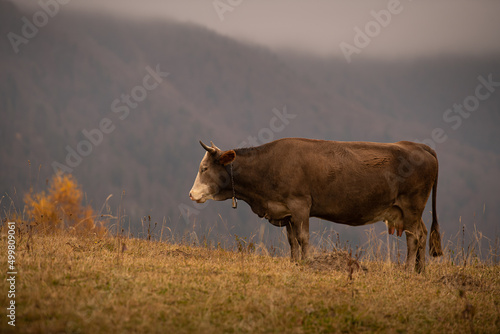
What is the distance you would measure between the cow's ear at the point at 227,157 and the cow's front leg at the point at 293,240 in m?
1.86

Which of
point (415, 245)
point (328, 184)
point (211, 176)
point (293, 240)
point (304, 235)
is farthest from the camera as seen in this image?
point (211, 176)

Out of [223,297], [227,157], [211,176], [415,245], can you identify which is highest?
[227,157]

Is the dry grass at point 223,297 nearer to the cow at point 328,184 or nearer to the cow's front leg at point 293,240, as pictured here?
the cow's front leg at point 293,240

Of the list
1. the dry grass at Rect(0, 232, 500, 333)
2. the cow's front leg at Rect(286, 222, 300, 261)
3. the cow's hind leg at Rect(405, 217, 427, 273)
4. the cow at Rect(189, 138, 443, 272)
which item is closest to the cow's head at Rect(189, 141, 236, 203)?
the cow at Rect(189, 138, 443, 272)

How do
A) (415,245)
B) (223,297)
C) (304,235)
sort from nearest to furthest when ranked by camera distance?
(223,297) → (304,235) → (415,245)

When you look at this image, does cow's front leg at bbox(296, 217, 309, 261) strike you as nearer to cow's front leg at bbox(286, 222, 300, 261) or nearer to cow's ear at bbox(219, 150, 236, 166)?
cow's front leg at bbox(286, 222, 300, 261)

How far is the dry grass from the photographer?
5141 mm

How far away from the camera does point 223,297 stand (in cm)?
608

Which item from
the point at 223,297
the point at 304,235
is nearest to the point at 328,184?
the point at 304,235

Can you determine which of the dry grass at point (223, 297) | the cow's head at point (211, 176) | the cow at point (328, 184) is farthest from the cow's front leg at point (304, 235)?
the cow's head at point (211, 176)

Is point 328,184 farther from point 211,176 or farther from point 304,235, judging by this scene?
point 211,176

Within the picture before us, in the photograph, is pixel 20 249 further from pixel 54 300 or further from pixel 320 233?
pixel 320 233

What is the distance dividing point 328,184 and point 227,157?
2.21 meters

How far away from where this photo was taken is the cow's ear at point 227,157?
10156 millimetres
